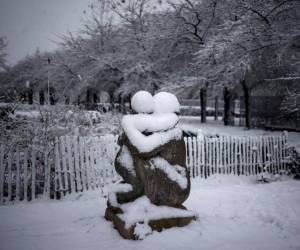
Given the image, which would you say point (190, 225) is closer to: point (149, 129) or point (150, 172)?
point (150, 172)

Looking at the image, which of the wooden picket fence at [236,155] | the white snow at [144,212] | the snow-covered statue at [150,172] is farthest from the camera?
the wooden picket fence at [236,155]

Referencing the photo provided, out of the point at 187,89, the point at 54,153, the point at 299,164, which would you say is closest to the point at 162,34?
the point at 187,89

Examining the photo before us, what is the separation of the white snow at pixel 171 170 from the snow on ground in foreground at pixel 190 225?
2.37ft

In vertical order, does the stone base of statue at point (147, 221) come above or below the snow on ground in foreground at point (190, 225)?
above

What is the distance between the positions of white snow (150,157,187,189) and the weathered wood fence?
3.07m

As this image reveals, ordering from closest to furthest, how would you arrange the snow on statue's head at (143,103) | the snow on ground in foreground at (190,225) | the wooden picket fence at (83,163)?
the snow on ground in foreground at (190,225), the snow on statue's head at (143,103), the wooden picket fence at (83,163)

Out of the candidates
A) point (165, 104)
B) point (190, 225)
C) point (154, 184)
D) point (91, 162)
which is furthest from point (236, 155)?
point (154, 184)

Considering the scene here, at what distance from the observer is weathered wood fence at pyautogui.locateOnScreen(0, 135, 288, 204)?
6.64m

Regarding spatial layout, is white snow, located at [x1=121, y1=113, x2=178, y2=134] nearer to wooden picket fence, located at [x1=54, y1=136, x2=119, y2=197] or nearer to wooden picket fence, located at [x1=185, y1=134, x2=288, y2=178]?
wooden picket fence, located at [x1=54, y1=136, x2=119, y2=197]

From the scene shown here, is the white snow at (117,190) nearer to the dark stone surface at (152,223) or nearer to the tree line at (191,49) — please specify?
the dark stone surface at (152,223)

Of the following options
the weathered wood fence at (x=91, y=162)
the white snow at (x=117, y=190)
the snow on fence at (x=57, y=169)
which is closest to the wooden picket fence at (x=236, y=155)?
the weathered wood fence at (x=91, y=162)

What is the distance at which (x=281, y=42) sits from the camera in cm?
941

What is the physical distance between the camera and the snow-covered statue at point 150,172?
15.0ft

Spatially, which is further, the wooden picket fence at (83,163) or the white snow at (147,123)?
the wooden picket fence at (83,163)
